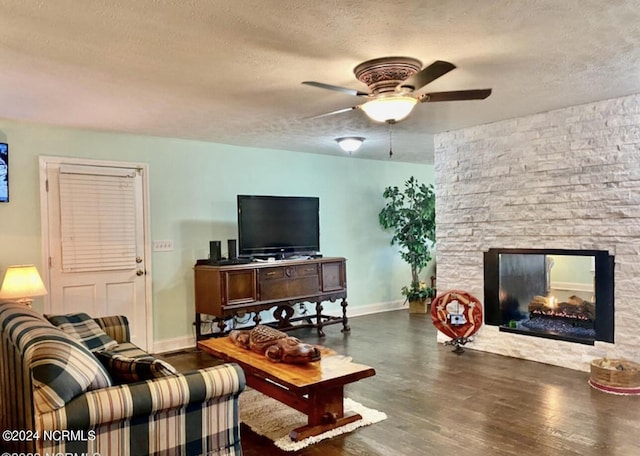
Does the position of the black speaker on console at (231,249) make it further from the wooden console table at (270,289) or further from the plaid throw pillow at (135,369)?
the plaid throw pillow at (135,369)

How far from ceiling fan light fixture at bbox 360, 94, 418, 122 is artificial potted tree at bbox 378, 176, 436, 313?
4.20 meters

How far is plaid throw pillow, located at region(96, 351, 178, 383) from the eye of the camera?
2.03m

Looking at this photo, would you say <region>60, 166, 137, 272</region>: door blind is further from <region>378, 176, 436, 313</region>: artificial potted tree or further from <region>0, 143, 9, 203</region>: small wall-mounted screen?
<region>378, 176, 436, 313</region>: artificial potted tree

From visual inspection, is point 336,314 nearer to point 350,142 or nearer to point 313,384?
point 350,142

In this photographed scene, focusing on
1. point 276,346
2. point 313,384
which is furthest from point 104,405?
point 276,346

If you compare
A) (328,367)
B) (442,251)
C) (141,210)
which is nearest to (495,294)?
(442,251)

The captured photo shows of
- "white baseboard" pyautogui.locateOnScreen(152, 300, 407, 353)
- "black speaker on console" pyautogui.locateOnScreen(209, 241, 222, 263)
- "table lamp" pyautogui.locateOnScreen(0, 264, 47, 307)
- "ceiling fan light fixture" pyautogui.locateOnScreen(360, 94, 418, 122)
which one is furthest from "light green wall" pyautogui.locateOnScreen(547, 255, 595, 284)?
"table lamp" pyautogui.locateOnScreen(0, 264, 47, 307)

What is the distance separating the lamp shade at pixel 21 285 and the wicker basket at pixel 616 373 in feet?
14.1

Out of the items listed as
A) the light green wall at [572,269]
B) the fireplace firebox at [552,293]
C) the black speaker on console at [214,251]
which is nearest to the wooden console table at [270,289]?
the black speaker on console at [214,251]

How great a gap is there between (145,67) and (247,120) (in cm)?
152

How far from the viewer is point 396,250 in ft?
24.6

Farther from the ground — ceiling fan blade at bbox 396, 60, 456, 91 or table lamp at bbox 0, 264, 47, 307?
ceiling fan blade at bbox 396, 60, 456, 91

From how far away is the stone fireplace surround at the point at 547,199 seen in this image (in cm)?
388

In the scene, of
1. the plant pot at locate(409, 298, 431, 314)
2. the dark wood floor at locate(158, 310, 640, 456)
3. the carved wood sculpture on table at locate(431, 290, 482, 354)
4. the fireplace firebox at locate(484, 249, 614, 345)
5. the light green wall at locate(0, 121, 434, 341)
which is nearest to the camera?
the dark wood floor at locate(158, 310, 640, 456)
